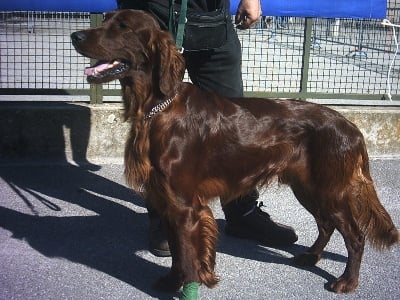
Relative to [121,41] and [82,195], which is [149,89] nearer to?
[121,41]

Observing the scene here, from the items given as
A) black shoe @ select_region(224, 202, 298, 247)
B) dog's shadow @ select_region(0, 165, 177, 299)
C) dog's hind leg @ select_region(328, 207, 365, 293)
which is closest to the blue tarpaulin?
dog's shadow @ select_region(0, 165, 177, 299)

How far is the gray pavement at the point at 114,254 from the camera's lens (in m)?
3.37

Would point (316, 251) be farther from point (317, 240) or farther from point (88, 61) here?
point (88, 61)

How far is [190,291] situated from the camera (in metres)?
3.09

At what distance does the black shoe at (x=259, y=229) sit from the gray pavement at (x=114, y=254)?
0.21ft

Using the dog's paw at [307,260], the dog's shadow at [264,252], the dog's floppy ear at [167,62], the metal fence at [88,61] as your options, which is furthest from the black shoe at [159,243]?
the metal fence at [88,61]

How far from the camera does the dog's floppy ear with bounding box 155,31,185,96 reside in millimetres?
2916

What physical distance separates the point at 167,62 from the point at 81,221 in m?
1.84

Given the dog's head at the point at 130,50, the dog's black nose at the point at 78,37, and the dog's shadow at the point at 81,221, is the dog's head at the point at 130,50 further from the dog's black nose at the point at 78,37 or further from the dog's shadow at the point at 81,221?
the dog's shadow at the point at 81,221

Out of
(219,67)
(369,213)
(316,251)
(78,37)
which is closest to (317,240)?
(316,251)

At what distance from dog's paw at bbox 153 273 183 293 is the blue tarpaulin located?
2.83 m

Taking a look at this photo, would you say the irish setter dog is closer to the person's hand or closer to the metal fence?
the person's hand

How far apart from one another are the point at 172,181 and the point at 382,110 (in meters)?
3.54

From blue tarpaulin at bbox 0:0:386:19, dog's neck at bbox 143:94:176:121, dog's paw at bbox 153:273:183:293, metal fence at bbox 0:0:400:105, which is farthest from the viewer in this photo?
metal fence at bbox 0:0:400:105
